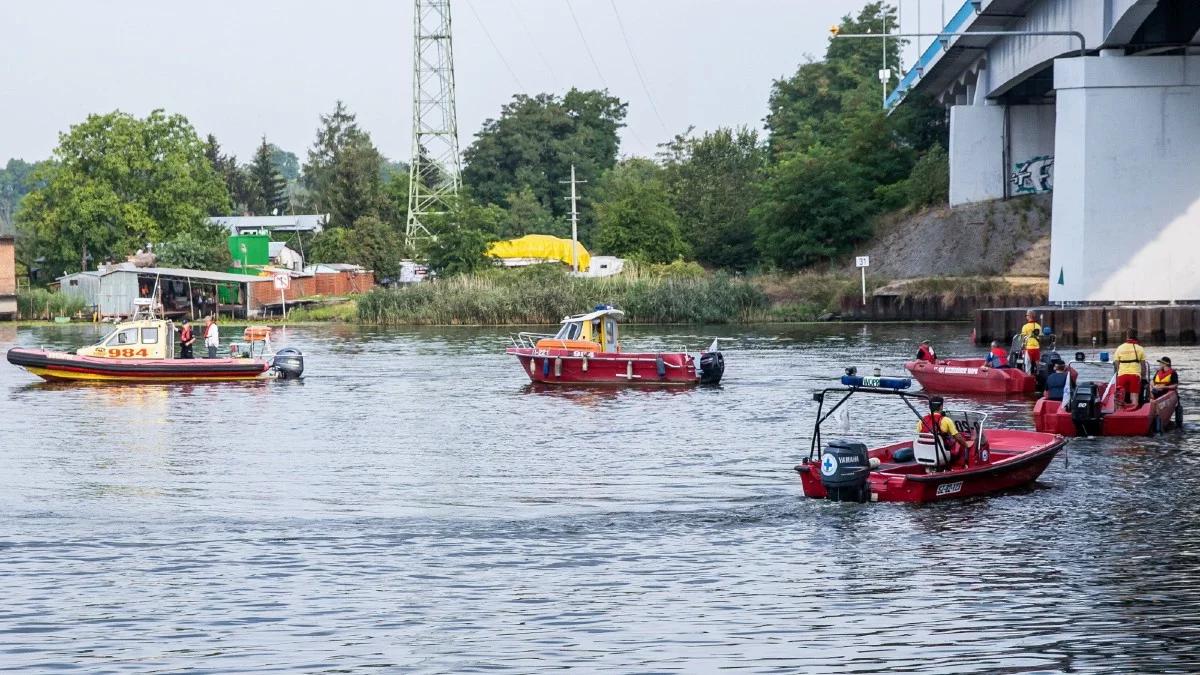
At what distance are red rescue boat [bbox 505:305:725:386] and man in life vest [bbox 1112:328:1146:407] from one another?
13980mm

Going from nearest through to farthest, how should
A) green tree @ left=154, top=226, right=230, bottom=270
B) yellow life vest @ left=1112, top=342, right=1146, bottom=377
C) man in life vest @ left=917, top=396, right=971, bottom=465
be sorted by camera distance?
man in life vest @ left=917, top=396, right=971, bottom=465, yellow life vest @ left=1112, top=342, right=1146, bottom=377, green tree @ left=154, top=226, right=230, bottom=270

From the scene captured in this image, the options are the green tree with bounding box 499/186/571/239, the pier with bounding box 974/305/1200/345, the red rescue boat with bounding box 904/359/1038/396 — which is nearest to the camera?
the red rescue boat with bounding box 904/359/1038/396

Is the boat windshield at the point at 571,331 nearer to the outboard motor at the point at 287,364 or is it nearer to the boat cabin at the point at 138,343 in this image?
the outboard motor at the point at 287,364

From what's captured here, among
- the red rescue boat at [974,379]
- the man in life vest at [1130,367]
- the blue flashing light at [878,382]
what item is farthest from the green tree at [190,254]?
the blue flashing light at [878,382]

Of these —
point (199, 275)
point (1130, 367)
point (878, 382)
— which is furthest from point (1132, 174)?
point (199, 275)

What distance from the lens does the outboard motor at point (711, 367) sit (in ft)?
138

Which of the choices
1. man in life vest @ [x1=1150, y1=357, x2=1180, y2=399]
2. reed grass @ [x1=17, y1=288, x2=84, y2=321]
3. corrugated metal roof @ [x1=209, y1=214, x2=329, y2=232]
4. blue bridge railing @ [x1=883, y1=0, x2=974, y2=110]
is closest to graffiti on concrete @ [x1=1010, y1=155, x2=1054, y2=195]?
blue bridge railing @ [x1=883, y1=0, x2=974, y2=110]

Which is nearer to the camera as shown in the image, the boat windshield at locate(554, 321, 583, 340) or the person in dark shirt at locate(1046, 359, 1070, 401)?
the person in dark shirt at locate(1046, 359, 1070, 401)

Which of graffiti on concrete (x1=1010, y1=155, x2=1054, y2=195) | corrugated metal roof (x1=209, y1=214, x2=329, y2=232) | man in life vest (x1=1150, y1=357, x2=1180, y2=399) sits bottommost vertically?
man in life vest (x1=1150, y1=357, x2=1180, y2=399)

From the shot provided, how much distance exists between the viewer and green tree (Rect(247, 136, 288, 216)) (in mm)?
158375

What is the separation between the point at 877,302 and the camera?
74625mm

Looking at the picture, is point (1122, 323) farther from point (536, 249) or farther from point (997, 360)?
point (536, 249)

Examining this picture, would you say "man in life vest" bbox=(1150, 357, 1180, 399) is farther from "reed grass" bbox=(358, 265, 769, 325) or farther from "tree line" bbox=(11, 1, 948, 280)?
"tree line" bbox=(11, 1, 948, 280)

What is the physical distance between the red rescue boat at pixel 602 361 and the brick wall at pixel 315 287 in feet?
143
